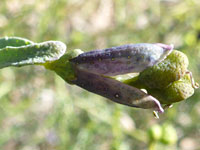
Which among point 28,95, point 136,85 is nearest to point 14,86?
point 28,95

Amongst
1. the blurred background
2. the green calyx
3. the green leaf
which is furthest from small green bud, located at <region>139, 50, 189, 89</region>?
the blurred background

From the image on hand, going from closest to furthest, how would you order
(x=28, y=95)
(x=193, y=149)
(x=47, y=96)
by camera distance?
(x=28, y=95)
(x=47, y=96)
(x=193, y=149)

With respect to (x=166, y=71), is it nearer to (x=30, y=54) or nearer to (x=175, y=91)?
(x=175, y=91)

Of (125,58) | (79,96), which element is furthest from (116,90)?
(79,96)

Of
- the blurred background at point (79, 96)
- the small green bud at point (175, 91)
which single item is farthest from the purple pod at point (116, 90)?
the blurred background at point (79, 96)

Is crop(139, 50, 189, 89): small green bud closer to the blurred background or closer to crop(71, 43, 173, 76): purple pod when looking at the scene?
crop(71, 43, 173, 76): purple pod

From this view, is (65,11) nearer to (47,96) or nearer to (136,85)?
(47,96)

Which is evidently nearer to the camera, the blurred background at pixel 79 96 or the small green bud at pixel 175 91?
the small green bud at pixel 175 91

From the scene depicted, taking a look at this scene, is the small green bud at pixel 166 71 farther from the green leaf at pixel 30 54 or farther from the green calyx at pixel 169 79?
the green leaf at pixel 30 54
